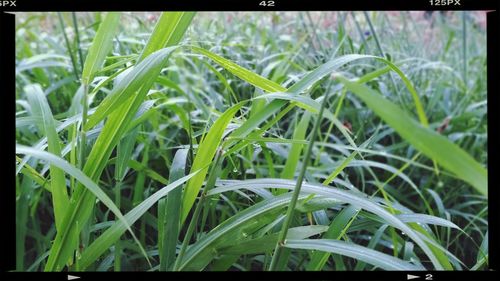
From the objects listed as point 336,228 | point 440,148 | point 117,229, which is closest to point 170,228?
point 117,229

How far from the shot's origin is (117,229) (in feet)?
1.76

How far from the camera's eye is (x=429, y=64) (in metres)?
1.28

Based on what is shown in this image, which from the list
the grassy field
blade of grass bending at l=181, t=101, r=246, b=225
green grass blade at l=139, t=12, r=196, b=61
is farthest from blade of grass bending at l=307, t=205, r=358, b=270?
green grass blade at l=139, t=12, r=196, b=61

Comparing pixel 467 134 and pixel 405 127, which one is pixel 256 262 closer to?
pixel 405 127

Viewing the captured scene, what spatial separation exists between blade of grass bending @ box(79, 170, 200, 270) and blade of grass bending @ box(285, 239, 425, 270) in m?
0.11

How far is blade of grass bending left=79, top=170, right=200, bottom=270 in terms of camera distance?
1.70 ft

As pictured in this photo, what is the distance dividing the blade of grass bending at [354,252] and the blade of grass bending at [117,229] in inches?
4.5

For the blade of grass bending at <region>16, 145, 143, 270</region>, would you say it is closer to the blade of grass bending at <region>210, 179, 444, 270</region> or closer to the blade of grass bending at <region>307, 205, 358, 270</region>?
the blade of grass bending at <region>210, 179, 444, 270</region>

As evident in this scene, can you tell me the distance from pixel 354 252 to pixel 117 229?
21 centimetres

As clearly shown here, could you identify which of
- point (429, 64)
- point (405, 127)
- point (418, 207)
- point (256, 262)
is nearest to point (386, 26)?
point (429, 64)

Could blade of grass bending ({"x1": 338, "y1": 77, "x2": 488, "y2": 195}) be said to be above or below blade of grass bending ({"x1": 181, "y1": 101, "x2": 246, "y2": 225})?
below

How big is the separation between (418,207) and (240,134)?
60 centimetres
